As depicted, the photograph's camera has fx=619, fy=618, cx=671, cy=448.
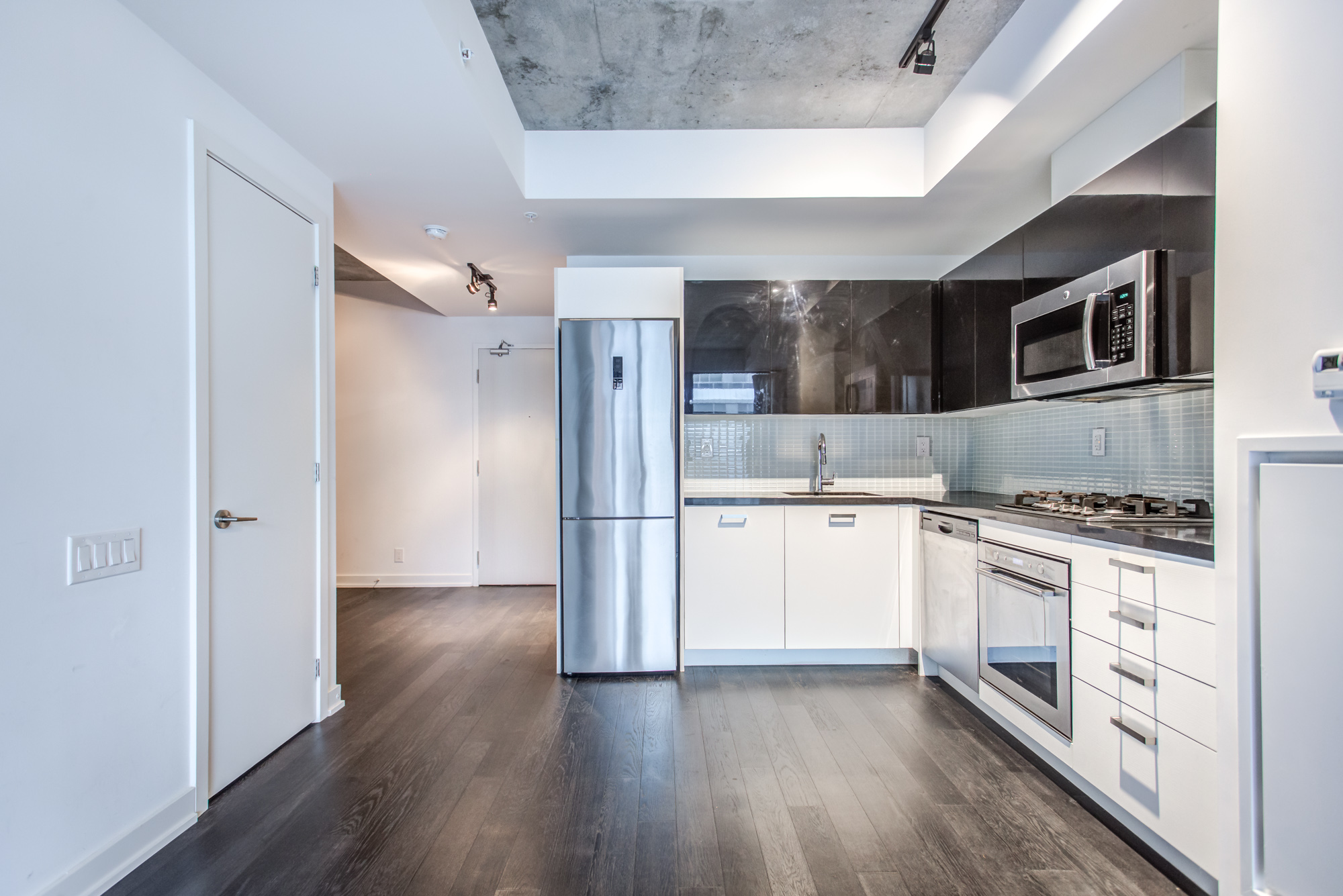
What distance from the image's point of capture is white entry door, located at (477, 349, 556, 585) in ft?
17.2

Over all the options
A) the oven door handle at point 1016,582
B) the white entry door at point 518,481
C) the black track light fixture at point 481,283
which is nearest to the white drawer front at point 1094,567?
the oven door handle at point 1016,582

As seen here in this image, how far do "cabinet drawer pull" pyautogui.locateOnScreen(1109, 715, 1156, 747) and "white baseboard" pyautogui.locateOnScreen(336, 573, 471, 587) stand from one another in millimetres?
4580

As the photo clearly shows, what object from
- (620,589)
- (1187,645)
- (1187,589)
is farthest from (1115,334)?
(620,589)

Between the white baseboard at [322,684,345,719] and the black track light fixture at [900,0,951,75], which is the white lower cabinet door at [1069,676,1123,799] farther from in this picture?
the white baseboard at [322,684,345,719]

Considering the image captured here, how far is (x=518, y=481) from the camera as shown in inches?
207

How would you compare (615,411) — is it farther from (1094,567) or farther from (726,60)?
(1094,567)

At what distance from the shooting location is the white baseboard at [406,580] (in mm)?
5238

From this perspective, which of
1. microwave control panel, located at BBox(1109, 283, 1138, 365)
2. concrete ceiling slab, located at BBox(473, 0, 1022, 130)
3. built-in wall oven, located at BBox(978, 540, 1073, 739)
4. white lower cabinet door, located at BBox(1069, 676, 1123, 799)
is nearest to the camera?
white lower cabinet door, located at BBox(1069, 676, 1123, 799)

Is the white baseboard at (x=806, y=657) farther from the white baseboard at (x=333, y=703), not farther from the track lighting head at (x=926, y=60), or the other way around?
the track lighting head at (x=926, y=60)

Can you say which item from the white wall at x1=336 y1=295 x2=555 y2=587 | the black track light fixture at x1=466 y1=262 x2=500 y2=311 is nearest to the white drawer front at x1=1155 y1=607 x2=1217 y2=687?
the black track light fixture at x1=466 y1=262 x2=500 y2=311

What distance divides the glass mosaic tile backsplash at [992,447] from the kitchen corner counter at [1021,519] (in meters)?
0.16

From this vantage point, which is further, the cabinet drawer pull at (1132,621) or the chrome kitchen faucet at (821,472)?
the chrome kitchen faucet at (821,472)

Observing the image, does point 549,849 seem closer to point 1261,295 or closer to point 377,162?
point 1261,295

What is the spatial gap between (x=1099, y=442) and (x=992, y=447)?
0.95m
